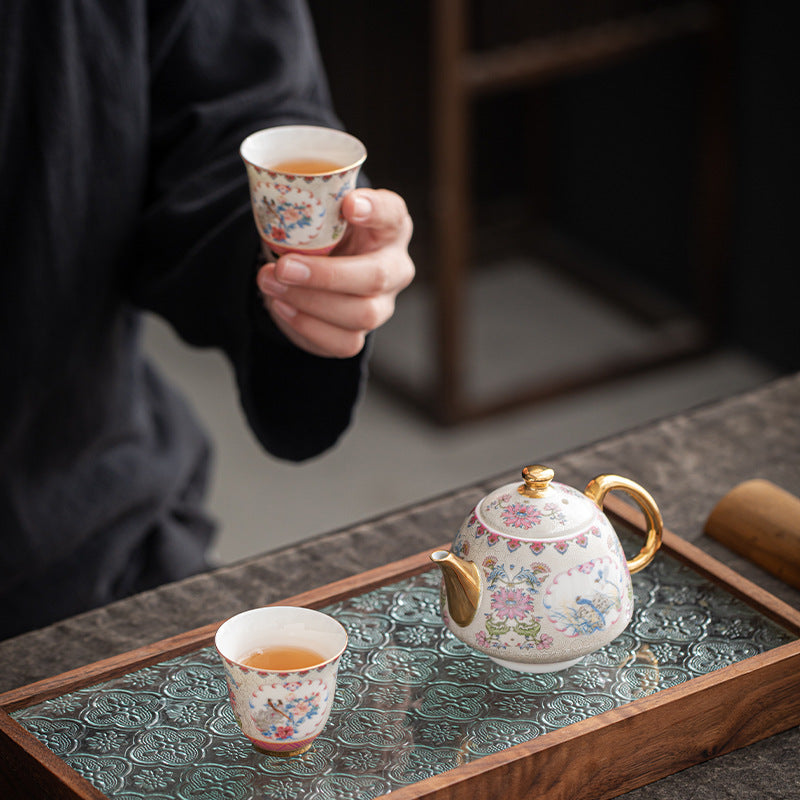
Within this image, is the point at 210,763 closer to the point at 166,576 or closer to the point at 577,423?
the point at 166,576

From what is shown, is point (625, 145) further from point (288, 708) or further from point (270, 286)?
point (288, 708)

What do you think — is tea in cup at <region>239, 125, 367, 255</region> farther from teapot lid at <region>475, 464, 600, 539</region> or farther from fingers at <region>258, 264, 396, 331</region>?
teapot lid at <region>475, 464, 600, 539</region>

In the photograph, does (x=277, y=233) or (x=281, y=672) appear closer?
(x=281, y=672)

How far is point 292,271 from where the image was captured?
97cm

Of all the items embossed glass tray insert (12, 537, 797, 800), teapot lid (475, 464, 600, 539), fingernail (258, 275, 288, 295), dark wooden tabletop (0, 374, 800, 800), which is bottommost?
dark wooden tabletop (0, 374, 800, 800)

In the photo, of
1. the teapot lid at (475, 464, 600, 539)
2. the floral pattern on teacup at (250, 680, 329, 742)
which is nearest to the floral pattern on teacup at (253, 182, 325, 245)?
the teapot lid at (475, 464, 600, 539)

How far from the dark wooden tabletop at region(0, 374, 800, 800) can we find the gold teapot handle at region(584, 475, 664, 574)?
0.46 feet

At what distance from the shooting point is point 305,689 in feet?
2.50

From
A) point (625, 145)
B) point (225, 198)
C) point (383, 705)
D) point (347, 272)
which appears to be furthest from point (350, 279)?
point (625, 145)

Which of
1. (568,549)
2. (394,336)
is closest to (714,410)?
(568,549)

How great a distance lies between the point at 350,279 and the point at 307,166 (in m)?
0.09

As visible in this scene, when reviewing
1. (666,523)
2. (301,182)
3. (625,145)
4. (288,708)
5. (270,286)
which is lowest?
(625,145)

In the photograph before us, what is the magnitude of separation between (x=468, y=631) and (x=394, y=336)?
2132 millimetres

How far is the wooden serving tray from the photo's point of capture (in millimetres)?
771
